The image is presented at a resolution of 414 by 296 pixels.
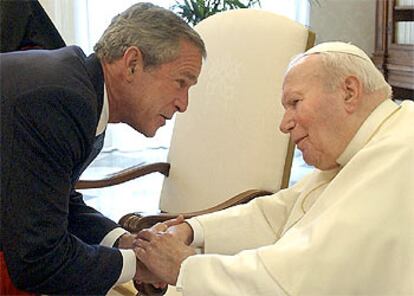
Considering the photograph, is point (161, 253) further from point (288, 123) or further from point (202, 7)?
point (202, 7)

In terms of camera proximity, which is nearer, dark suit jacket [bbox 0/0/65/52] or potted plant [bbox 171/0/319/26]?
dark suit jacket [bbox 0/0/65/52]

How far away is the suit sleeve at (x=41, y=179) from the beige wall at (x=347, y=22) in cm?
491

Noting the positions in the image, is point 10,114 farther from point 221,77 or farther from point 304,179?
point 221,77

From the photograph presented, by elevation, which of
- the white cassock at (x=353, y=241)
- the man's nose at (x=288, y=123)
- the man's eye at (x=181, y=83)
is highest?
the man's eye at (x=181, y=83)

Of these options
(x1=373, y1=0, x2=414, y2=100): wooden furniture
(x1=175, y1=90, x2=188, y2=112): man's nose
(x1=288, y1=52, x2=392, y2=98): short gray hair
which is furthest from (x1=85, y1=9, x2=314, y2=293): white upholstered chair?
(x1=373, y1=0, x2=414, y2=100): wooden furniture

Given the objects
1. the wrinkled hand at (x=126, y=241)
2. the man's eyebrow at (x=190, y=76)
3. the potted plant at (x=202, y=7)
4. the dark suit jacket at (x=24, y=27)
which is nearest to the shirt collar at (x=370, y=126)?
the man's eyebrow at (x=190, y=76)

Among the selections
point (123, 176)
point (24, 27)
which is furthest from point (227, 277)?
point (123, 176)

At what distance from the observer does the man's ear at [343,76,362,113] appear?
1.52 m

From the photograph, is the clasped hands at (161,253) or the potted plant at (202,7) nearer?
the clasped hands at (161,253)

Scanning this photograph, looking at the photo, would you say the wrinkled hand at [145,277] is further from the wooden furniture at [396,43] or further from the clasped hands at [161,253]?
the wooden furniture at [396,43]

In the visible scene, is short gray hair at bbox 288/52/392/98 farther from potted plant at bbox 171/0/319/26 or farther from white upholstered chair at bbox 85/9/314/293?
potted plant at bbox 171/0/319/26

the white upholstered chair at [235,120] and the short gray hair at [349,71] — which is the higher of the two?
the short gray hair at [349,71]

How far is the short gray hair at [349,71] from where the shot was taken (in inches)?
60.2

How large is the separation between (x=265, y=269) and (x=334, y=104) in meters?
0.40
